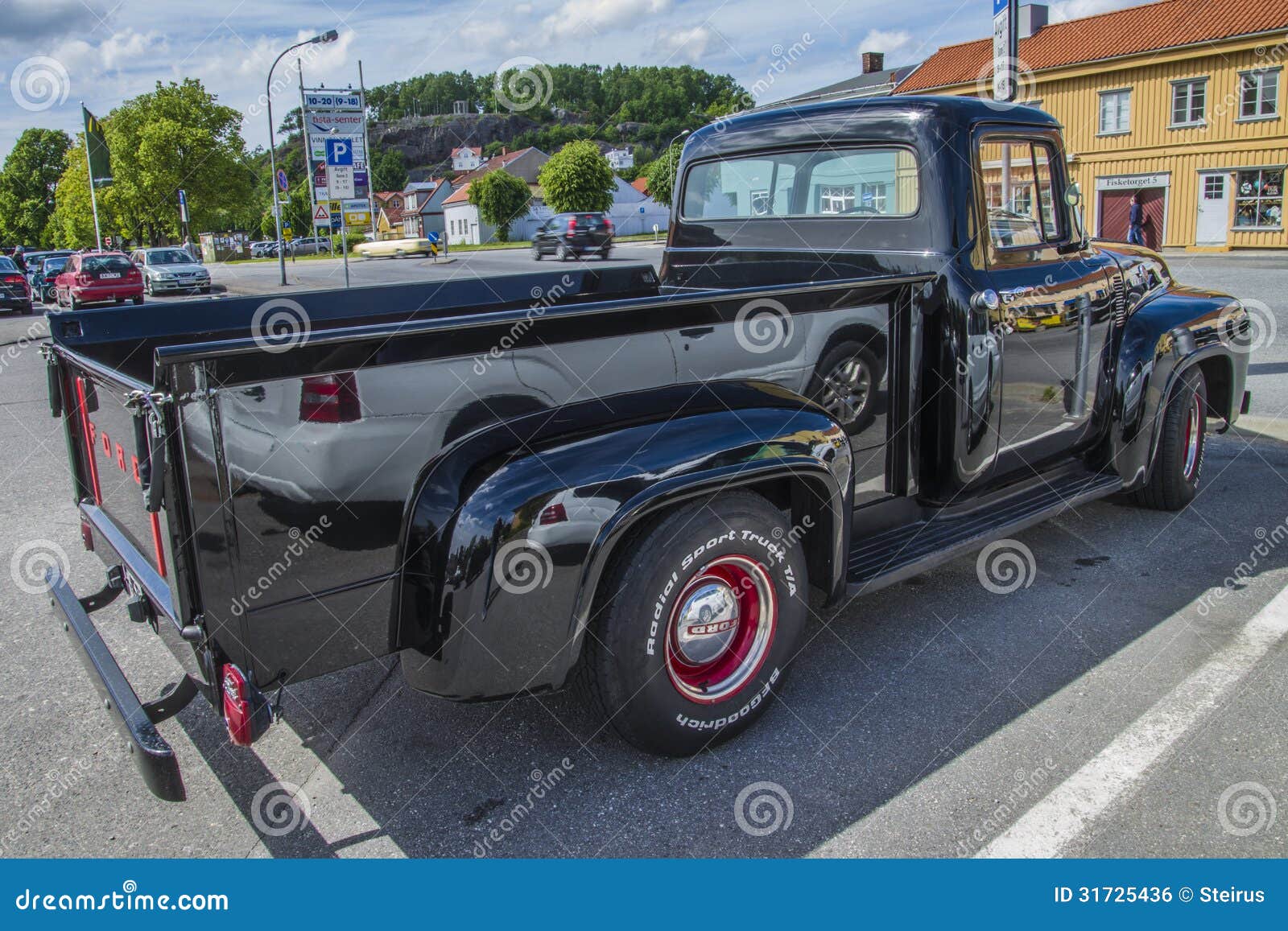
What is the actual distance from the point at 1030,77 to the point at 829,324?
3405 centimetres

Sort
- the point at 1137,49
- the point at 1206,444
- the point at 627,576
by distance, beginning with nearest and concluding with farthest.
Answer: the point at 627,576 → the point at 1206,444 → the point at 1137,49

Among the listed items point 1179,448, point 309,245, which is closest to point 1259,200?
point 1179,448

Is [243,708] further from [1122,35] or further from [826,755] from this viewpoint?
[1122,35]

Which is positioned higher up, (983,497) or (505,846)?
(983,497)

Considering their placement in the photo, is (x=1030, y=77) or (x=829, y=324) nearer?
(x=829, y=324)

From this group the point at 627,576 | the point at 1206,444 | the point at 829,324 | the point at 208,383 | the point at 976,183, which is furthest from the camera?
the point at 1206,444

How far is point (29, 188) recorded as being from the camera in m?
87.4

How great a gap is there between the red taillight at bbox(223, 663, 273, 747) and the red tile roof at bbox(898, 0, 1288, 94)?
34303 millimetres

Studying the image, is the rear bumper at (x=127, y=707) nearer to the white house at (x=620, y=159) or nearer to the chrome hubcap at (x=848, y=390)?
the chrome hubcap at (x=848, y=390)

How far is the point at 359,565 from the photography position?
2486mm

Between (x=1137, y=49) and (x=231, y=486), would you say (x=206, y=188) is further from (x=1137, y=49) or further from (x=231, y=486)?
(x=231, y=486)

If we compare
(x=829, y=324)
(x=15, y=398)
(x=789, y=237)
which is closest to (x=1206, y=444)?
(x=789, y=237)

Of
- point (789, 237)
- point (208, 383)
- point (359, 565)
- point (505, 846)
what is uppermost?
point (789, 237)

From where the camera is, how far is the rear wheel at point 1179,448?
4.82m
